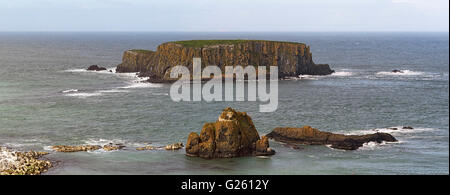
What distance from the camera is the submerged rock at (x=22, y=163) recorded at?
187 feet

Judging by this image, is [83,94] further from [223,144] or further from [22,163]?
[223,144]

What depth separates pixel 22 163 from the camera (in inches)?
2341

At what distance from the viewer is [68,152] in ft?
219

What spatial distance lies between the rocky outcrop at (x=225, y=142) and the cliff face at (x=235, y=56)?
7950 cm

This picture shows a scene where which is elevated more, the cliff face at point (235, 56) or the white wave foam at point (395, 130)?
the cliff face at point (235, 56)

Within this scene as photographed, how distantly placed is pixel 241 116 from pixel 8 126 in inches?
1342

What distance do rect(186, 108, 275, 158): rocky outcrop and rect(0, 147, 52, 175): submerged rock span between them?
50.4 feet

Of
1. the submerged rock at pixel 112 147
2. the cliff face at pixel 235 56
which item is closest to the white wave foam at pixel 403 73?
the cliff face at pixel 235 56

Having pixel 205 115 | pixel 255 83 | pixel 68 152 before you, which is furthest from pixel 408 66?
pixel 68 152

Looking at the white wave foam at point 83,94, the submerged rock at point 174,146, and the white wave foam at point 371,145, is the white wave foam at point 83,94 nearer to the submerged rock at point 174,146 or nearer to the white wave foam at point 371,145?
the submerged rock at point 174,146

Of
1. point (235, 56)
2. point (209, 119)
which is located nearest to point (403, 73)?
point (235, 56)

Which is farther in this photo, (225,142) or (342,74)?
(342,74)

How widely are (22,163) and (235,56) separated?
94.5 m
